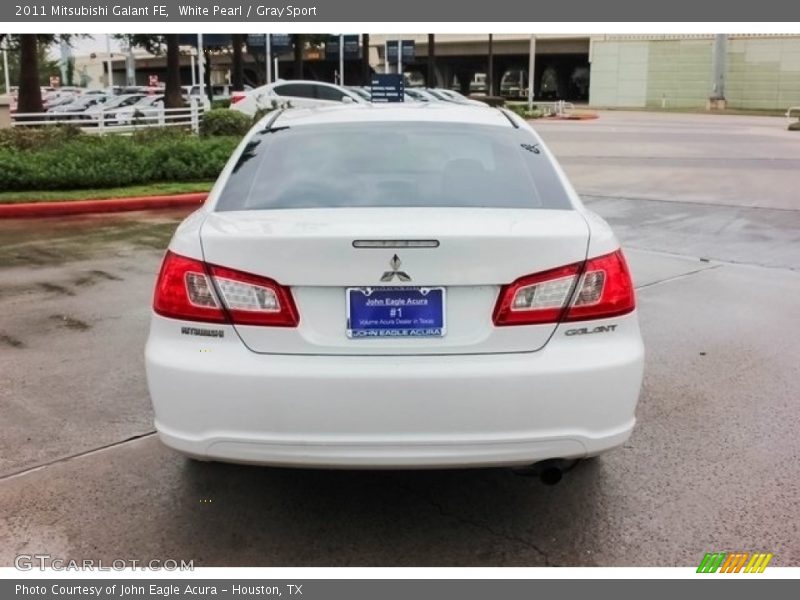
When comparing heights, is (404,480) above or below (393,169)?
below

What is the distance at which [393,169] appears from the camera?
3.98 meters

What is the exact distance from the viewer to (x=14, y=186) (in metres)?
12.8

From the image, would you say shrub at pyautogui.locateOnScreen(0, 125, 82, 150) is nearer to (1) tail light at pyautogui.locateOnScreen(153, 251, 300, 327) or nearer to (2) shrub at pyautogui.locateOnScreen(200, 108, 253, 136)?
(2) shrub at pyautogui.locateOnScreen(200, 108, 253, 136)

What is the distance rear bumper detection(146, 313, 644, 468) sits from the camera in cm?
302

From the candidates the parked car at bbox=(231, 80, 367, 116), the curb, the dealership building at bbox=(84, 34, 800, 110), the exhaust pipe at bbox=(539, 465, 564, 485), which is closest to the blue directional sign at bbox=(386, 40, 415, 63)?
the dealership building at bbox=(84, 34, 800, 110)

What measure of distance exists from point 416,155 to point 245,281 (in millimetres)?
1330

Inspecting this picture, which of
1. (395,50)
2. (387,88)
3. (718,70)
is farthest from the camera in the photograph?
(718,70)

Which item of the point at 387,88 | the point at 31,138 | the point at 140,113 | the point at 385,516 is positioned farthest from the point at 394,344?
the point at 387,88

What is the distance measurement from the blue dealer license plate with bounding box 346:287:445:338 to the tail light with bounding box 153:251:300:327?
0.22 metres

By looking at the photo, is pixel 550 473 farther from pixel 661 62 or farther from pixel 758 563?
pixel 661 62

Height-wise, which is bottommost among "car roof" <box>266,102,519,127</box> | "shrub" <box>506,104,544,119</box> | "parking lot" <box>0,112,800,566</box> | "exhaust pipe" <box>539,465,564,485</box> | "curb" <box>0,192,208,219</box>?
"parking lot" <box>0,112,800,566</box>

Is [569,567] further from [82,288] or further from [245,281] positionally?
[82,288]

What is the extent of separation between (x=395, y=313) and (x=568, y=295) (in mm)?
632

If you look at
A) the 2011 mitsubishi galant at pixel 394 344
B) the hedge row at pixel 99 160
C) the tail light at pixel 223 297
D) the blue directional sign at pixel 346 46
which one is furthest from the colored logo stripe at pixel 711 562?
the blue directional sign at pixel 346 46
